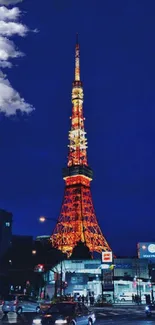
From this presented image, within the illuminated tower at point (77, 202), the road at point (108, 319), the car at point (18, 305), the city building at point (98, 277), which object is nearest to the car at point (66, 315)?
the road at point (108, 319)

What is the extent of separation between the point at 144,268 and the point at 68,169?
31.9 metres

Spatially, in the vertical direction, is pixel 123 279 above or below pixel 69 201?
below

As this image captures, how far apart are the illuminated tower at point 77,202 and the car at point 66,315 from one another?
70.5 metres

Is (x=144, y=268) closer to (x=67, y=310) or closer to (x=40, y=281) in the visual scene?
(x=40, y=281)

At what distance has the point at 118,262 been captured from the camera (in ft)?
339

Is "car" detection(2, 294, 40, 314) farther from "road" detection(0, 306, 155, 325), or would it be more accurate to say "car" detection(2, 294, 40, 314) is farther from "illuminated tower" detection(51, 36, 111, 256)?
"illuminated tower" detection(51, 36, 111, 256)

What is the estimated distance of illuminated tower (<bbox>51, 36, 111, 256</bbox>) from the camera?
310 ft

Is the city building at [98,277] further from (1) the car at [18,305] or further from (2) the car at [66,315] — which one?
(2) the car at [66,315]

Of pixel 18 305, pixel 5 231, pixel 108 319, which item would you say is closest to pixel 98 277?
pixel 5 231

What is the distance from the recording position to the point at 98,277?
3349 inches

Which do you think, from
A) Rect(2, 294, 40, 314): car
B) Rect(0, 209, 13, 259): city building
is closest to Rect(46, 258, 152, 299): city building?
Rect(0, 209, 13, 259): city building

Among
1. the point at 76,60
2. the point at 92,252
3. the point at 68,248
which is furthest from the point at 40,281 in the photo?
the point at 76,60

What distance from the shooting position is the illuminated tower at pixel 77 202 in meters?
94.4

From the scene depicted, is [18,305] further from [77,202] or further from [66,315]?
[77,202]
